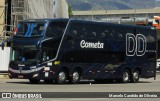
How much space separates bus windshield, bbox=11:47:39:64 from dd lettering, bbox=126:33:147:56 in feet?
25.5

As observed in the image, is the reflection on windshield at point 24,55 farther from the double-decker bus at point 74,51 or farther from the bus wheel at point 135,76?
the bus wheel at point 135,76

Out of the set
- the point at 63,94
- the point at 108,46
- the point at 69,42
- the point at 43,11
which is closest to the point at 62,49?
the point at 69,42

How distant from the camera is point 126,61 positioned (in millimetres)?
34625

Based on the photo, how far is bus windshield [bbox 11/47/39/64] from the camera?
29203 millimetres

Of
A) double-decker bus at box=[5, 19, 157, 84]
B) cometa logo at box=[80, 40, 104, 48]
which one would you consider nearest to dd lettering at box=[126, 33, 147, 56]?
double-decker bus at box=[5, 19, 157, 84]

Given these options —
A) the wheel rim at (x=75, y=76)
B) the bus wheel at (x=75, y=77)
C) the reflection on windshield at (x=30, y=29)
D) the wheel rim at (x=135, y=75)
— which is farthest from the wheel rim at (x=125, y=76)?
the reflection on windshield at (x=30, y=29)

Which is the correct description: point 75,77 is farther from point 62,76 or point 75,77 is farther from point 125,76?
point 125,76

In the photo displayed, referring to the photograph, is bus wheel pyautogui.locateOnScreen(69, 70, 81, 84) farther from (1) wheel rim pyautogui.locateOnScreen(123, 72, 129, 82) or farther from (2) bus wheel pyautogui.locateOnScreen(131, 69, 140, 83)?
(2) bus wheel pyautogui.locateOnScreen(131, 69, 140, 83)

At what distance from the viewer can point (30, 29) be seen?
2964 centimetres

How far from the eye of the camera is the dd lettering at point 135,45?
34.7 metres

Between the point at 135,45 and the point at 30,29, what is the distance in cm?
856

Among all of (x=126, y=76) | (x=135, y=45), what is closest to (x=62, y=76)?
(x=126, y=76)

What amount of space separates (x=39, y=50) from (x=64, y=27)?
205 centimetres

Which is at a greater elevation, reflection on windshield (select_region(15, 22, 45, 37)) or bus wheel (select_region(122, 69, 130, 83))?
reflection on windshield (select_region(15, 22, 45, 37))
